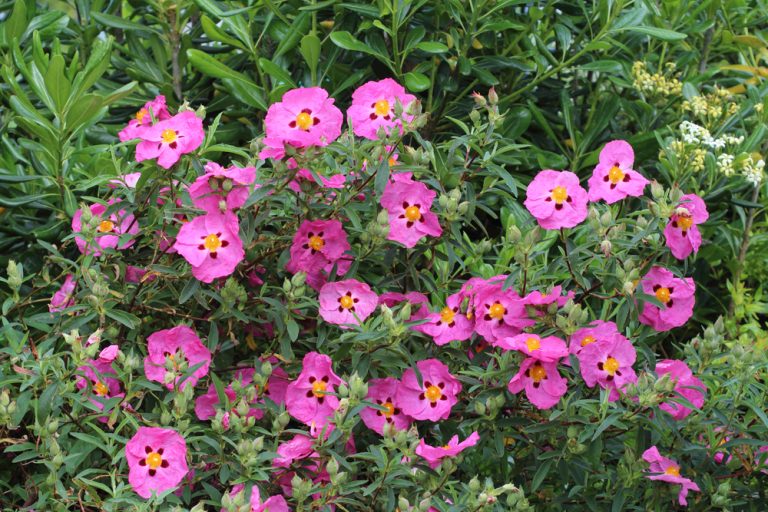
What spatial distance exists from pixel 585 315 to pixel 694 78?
5.36ft

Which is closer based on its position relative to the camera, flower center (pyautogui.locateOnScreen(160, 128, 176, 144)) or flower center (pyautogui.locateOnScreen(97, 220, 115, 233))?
flower center (pyautogui.locateOnScreen(160, 128, 176, 144))

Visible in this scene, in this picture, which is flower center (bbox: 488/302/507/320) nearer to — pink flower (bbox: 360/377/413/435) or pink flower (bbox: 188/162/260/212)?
pink flower (bbox: 360/377/413/435)

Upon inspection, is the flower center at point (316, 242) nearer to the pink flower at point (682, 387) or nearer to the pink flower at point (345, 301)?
the pink flower at point (345, 301)

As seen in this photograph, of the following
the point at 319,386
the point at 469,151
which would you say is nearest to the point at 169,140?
the point at 319,386

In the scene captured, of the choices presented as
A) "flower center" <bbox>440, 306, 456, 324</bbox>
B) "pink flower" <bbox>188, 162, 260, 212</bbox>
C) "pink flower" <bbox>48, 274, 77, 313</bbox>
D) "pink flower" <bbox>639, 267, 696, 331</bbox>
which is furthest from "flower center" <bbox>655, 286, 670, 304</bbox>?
"pink flower" <bbox>48, 274, 77, 313</bbox>

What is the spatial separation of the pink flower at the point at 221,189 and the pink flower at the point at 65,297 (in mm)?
371

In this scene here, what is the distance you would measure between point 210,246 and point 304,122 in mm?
317

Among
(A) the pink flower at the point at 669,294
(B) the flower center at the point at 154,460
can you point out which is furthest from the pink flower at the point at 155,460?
(A) the pink flower at the point at 669,294

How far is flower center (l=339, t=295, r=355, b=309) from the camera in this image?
230 cm

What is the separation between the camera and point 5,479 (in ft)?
7.85

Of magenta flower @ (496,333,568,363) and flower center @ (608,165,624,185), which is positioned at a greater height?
flower center @ (608,165,624,185)

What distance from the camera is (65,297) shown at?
243 cm

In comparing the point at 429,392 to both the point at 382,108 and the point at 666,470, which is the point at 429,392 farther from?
the point at 382,108

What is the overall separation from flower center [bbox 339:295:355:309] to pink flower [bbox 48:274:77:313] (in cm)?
60
